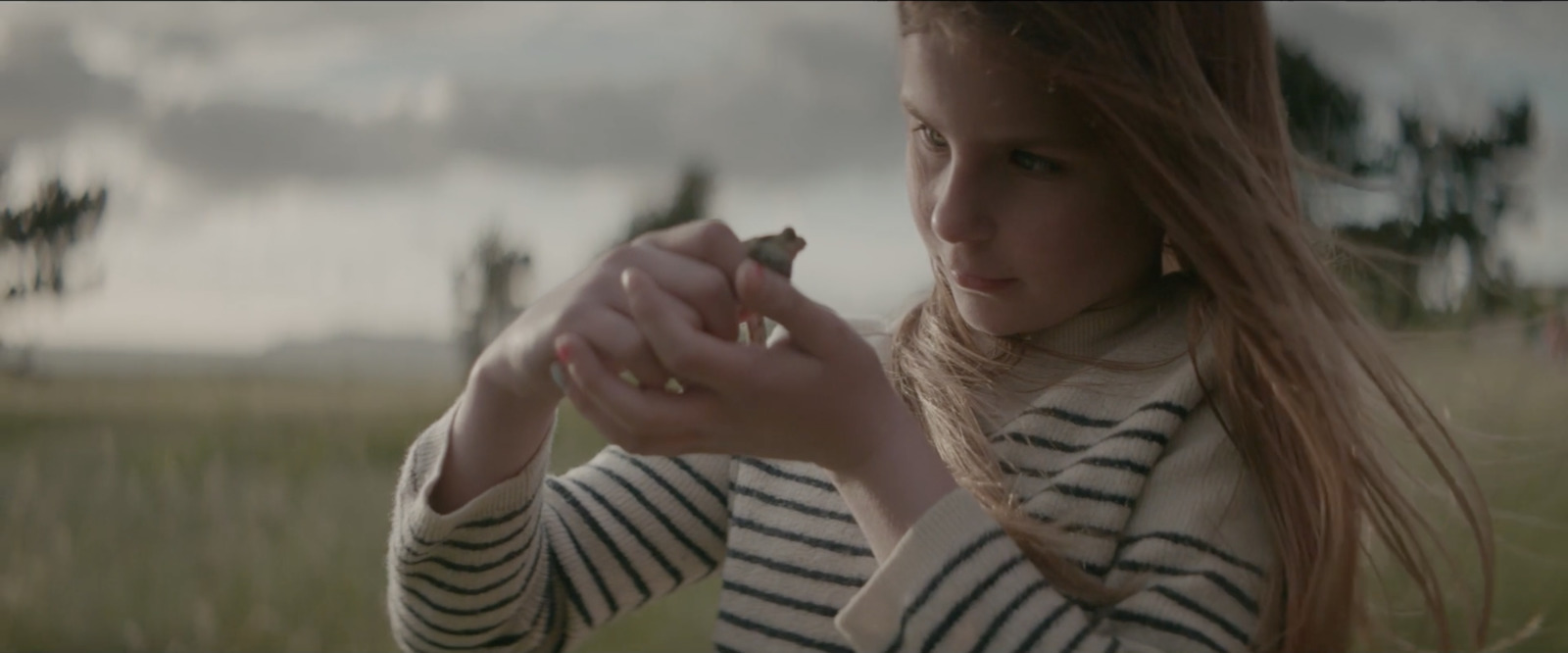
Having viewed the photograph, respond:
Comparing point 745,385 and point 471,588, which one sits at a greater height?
point 745,385

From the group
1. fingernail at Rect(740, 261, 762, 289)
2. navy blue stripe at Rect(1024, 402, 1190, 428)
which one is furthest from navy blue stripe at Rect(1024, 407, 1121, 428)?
fingernail at Rect(740, 261, 762, 289)

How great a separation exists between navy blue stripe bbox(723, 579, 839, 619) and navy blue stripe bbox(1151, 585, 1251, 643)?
0.70ft

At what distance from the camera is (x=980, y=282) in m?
0.73

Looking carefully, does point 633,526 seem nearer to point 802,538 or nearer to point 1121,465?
point 802,538

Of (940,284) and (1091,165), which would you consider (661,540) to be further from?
(1091,165)

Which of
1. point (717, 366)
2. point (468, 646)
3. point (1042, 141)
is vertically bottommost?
point (468, 646)

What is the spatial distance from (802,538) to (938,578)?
22 cm

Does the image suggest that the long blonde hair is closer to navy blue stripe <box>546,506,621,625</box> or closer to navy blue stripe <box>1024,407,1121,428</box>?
navy blue stripe <box>1024,407,1121,428</box>

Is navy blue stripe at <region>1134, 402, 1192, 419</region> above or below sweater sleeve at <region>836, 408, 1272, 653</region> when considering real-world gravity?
above

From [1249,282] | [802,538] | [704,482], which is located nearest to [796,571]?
[802,538]

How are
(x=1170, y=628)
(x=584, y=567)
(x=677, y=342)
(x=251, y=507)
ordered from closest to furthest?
(x=677, y=342), (x=1170, y=628), (x=584, y=567), (x=251, y=507)

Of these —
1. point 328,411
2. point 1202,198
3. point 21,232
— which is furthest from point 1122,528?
point 21,232

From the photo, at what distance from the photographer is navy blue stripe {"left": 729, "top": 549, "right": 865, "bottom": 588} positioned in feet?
2.63

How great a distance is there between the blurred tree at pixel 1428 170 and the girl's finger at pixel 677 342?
0.89 meters
